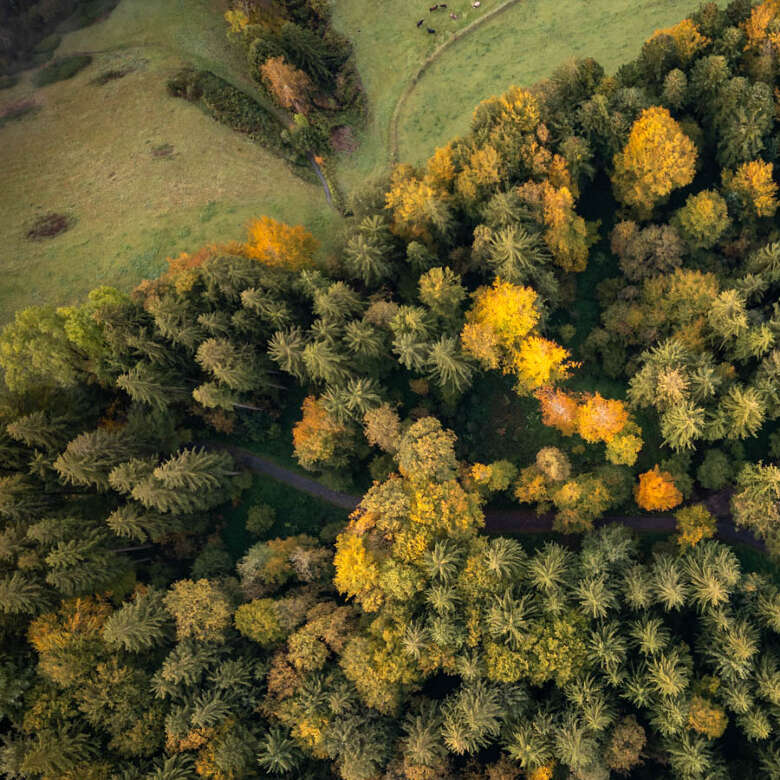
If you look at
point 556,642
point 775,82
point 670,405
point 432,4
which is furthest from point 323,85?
point 556,642

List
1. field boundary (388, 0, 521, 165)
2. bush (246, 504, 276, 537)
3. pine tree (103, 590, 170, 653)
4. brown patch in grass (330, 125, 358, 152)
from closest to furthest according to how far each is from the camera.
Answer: pine tree (103, 590, 170, 653), bush (246, 504, 276, 537), brown patch in grass (330, 125, 358, 152), field boundary (388, 0, 521, 165)

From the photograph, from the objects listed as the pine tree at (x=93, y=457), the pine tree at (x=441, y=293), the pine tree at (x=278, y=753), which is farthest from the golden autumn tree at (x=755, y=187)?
the pine tree at (x=278, y=753)

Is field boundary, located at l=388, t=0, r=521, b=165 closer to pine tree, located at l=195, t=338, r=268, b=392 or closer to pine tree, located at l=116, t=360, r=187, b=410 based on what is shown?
pine tree, located at l=195, t=338, r=268, b=392

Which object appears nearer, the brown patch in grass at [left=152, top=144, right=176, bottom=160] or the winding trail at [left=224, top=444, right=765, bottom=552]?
the winding trail at [left=224, top=444, right=765, bottom=552]

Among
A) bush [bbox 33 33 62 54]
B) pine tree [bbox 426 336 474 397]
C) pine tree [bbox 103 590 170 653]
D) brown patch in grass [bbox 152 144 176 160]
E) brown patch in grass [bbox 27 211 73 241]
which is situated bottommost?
pine tree [bbox 103 590 170 653]

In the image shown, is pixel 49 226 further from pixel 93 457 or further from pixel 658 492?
pixel 658 492

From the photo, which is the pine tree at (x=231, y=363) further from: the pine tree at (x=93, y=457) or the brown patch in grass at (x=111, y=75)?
the brown patch in grass at (x=111, y=75)

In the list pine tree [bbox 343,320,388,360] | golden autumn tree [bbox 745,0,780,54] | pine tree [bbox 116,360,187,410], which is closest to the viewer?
pine tree [bbox 343,320,388,360]

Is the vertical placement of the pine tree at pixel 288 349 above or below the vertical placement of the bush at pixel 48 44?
below

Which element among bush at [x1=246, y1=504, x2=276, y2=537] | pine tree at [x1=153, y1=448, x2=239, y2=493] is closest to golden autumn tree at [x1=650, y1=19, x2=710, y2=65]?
pine tree at [x1=153, y1=448, x2=239, y2=493]
